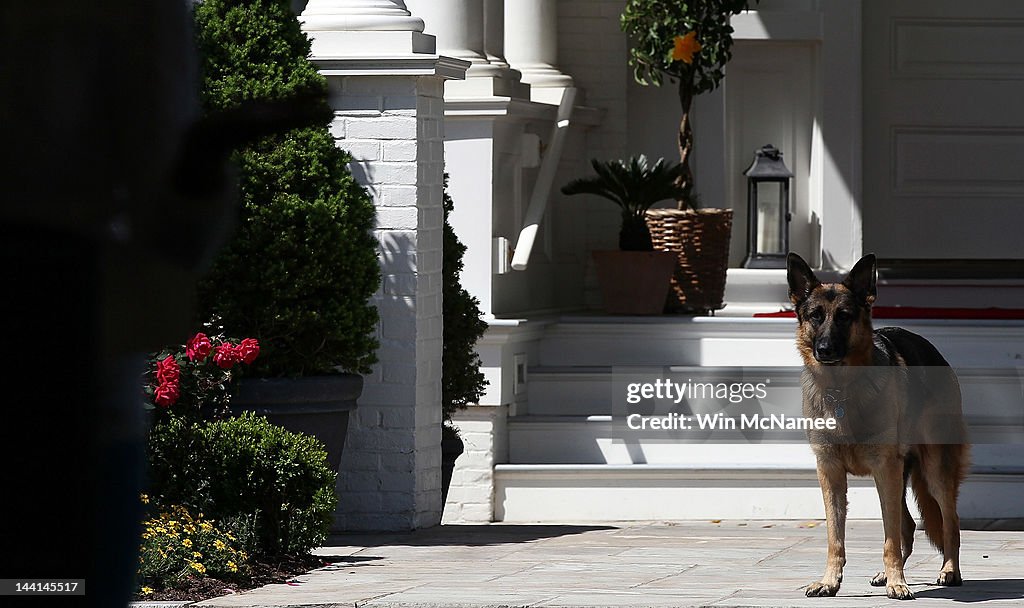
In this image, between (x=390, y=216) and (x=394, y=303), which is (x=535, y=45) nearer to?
(x=390, y=216)

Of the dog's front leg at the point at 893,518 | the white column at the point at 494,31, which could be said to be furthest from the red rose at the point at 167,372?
the white column at the point at 494,31

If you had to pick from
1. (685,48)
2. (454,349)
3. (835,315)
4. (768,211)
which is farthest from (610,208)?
(835,315)

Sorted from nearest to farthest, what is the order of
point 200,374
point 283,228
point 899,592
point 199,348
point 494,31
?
point 899,592 < point 199,348 < point 200,374 < point 283,228 < point 494,31

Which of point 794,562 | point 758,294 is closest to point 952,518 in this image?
point 794,562

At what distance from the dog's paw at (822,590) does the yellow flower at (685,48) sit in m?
4.71

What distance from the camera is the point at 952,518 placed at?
5574mm

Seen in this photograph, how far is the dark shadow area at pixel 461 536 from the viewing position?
22.3 ft

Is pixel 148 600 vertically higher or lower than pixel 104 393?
lower

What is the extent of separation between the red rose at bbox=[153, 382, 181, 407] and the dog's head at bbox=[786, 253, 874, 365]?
7.53ft

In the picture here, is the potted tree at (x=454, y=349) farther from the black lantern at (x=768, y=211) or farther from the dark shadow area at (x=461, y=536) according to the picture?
the black lantern at (x=768, y=211)

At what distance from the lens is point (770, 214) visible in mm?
9984

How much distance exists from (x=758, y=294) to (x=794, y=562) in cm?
389

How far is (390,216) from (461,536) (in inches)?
55.9

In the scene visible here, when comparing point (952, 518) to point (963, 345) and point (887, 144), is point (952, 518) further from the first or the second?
point (887, 144)
